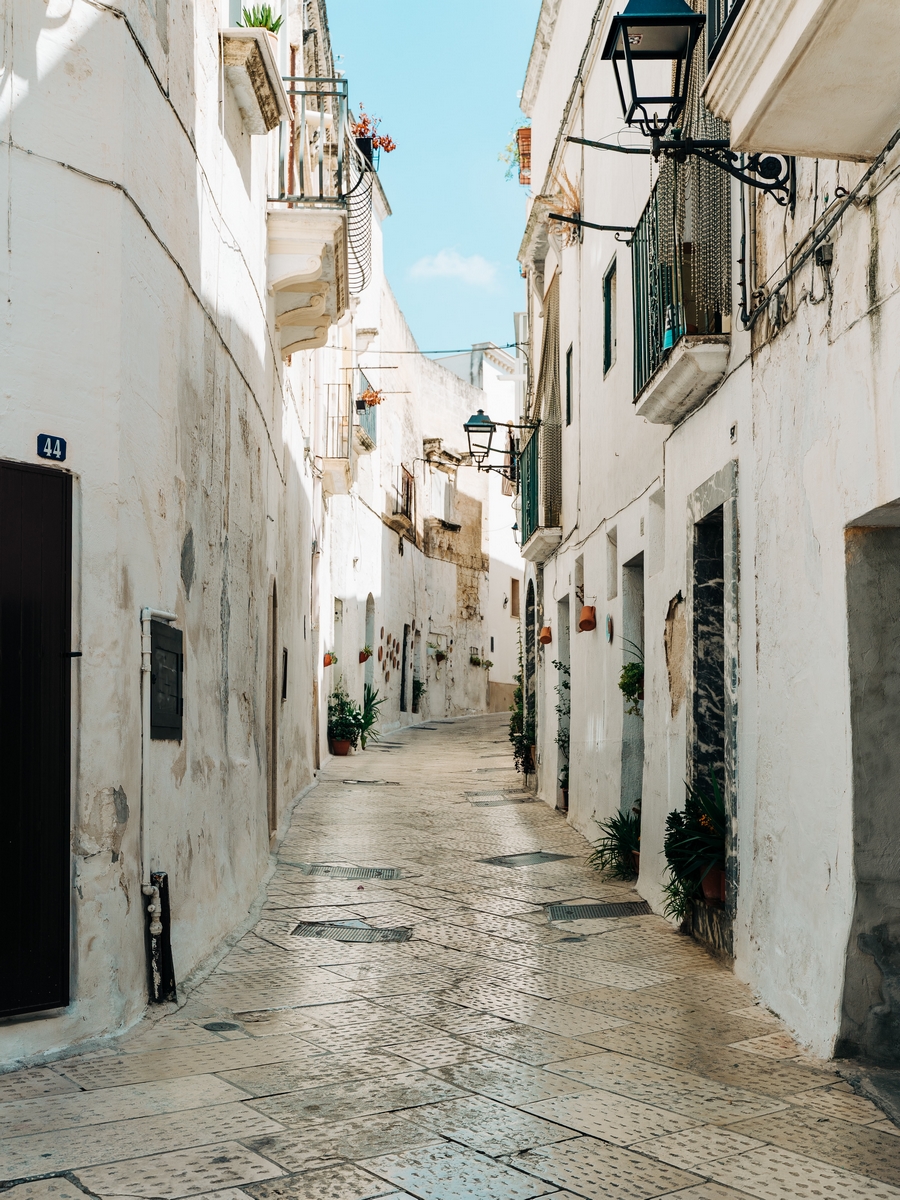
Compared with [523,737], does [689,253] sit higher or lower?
higher

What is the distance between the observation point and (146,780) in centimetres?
570

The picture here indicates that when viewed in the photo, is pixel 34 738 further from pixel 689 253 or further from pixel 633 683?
pixel 633 683

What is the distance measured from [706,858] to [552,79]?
39.4 feet

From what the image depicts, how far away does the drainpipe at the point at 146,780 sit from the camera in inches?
221

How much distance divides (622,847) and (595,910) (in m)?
1.30

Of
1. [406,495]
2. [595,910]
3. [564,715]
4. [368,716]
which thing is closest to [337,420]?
[368,716]

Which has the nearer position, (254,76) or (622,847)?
(254,76)

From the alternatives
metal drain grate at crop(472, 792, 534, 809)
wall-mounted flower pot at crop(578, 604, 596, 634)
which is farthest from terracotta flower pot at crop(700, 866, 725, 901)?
metal drain grate at crop(472, 792, 534, 809)

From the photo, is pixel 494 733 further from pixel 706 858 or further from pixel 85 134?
pixel 85 134

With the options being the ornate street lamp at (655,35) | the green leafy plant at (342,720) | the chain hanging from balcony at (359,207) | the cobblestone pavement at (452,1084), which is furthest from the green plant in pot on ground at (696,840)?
the green leafy plant at (342,720)

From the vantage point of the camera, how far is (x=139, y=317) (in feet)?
18.8

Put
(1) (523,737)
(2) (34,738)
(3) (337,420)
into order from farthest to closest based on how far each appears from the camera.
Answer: (3) (337,420), (1) (523,737), (2) (34,738)

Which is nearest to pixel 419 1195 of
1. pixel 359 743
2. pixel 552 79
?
pixel 552 79

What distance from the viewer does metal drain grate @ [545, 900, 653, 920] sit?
8.12m
